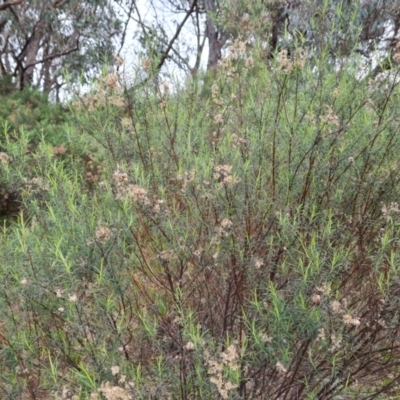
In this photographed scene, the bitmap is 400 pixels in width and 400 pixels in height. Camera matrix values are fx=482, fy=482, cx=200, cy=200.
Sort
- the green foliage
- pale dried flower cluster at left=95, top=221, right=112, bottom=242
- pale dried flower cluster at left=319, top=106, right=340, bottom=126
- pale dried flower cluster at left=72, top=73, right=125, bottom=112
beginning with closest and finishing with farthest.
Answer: pale dried flower cluster at left=95, top=221, right=112, bottom=242 → pale dried flower cluster at left=319, top=106, right=340, bottom=126 → pale dried flower cluster at left=72, top=73, right=125, bottom=112 → the green foliage

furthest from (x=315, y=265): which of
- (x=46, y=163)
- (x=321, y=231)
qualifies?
(x=46, y=163)

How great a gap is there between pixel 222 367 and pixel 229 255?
0.61 meters

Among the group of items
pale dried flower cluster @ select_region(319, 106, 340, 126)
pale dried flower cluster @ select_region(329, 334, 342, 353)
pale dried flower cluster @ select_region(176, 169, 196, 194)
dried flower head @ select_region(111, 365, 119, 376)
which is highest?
pale dried flower cluster @ select_region(319, 106, 340, 126)

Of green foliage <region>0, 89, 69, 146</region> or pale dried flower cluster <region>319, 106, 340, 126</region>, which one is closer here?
pale dried flower cluster <region>319, 106, 340, 126</region>

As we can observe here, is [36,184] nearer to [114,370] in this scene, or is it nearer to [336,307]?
[114,370]

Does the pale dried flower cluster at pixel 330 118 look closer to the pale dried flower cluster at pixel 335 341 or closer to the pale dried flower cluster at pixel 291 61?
the pale dried flower cluster at pixel 291 61

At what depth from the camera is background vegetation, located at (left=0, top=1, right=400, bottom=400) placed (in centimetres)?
212

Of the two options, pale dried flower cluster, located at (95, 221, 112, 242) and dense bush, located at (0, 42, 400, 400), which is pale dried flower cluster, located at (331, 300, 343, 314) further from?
pale dried flower cluster, located at (95, 221, 112, 242)

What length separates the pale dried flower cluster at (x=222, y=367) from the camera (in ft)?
6.22

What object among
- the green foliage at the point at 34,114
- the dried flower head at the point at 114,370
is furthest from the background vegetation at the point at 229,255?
the green foliage at the point at 34,114

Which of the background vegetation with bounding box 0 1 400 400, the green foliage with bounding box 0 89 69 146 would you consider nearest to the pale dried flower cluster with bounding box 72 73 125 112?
the background vegetation with bounding box 0 1 400 400

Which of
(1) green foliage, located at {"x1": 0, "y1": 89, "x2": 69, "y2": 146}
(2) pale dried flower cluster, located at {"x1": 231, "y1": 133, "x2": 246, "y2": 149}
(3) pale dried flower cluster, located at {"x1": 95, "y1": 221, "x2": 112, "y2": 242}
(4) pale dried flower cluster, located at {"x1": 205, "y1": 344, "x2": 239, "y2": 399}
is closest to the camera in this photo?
(4) pale dried flower cluster, located at {"x1": 205, "y1": 344, "x2": 239, "y2": 399}

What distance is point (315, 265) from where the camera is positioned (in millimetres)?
2096

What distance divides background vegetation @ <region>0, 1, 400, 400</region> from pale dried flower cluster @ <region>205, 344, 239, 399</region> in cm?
1
